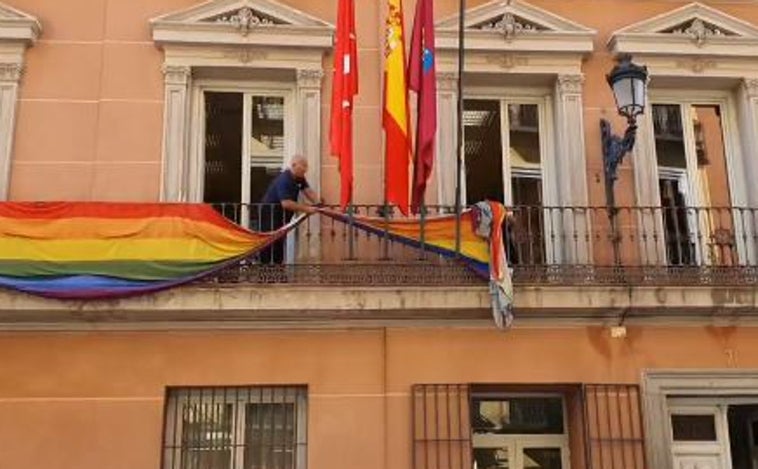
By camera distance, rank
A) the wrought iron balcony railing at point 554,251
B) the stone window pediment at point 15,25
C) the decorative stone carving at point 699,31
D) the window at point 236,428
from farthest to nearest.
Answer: the decorative stone carving at point 699,31
the stone window pediment at point 15,25
the wrought iron balcony railing at point 554,251
the window at point 236,428

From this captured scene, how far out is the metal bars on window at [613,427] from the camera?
950 centimetres

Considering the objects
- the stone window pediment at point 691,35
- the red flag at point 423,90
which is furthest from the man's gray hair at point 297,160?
the stone window pediment at point 691,35

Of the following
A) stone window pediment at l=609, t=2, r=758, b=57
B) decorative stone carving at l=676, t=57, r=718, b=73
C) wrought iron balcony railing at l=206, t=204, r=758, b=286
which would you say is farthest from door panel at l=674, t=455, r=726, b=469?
stone window pediment at l=609, t=2, r=758, b=57

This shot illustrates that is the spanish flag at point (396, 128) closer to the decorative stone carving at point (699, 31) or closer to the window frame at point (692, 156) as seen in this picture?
the window frame at point (692, 156)

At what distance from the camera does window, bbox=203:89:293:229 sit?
10625 mm

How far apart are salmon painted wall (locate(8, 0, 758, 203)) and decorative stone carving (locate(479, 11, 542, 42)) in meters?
0.34

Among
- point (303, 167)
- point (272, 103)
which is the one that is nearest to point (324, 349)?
point (303, 167)

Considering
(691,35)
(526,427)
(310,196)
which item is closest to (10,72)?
(310,196)

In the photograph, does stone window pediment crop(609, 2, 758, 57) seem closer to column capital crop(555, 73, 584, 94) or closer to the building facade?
the building facade

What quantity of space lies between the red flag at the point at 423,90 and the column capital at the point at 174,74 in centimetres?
241

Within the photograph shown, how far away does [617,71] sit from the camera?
961 centimetres

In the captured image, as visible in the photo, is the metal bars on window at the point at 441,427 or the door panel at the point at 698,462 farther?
the door panel at the point at 698,462

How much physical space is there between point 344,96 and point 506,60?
6.95ft

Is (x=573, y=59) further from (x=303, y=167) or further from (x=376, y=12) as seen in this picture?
(x=303, y=167)
